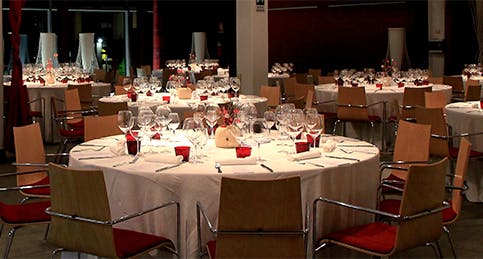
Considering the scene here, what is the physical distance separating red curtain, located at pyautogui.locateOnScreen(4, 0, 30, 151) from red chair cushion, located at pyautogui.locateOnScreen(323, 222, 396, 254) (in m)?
6.02

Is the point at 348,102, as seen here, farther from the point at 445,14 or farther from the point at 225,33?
the point at 225,33

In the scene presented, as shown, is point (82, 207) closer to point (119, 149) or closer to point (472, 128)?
point (119, 149)

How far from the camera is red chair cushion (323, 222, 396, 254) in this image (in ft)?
13.3

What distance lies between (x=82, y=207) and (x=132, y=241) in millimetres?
Answer: 373

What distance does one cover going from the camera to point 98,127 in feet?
20.0

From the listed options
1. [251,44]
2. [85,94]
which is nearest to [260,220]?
[85,94]

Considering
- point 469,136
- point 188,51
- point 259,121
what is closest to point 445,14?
point 188,51

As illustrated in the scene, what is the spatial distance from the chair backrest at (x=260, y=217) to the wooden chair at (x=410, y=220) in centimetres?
36

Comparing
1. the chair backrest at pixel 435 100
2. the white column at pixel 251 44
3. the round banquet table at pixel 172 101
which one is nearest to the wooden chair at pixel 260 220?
the round banquet table at pixel 172 101

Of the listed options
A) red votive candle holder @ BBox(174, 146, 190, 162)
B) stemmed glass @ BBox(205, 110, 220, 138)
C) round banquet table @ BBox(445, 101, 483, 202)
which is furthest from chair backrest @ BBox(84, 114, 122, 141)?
round banquet table @ BBox(445, 101, 483, 202)

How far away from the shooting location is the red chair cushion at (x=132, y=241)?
3969mm

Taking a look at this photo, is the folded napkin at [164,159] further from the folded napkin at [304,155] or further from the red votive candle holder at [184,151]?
the folded napkin at [304,155]

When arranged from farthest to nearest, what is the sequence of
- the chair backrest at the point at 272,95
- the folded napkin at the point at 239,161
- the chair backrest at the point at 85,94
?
the chair backrest at the point at 85,94, the chair backrest at the point at 272,95, the folded napkin at the point at 239,161

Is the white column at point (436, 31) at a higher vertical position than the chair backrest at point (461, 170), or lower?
higher
